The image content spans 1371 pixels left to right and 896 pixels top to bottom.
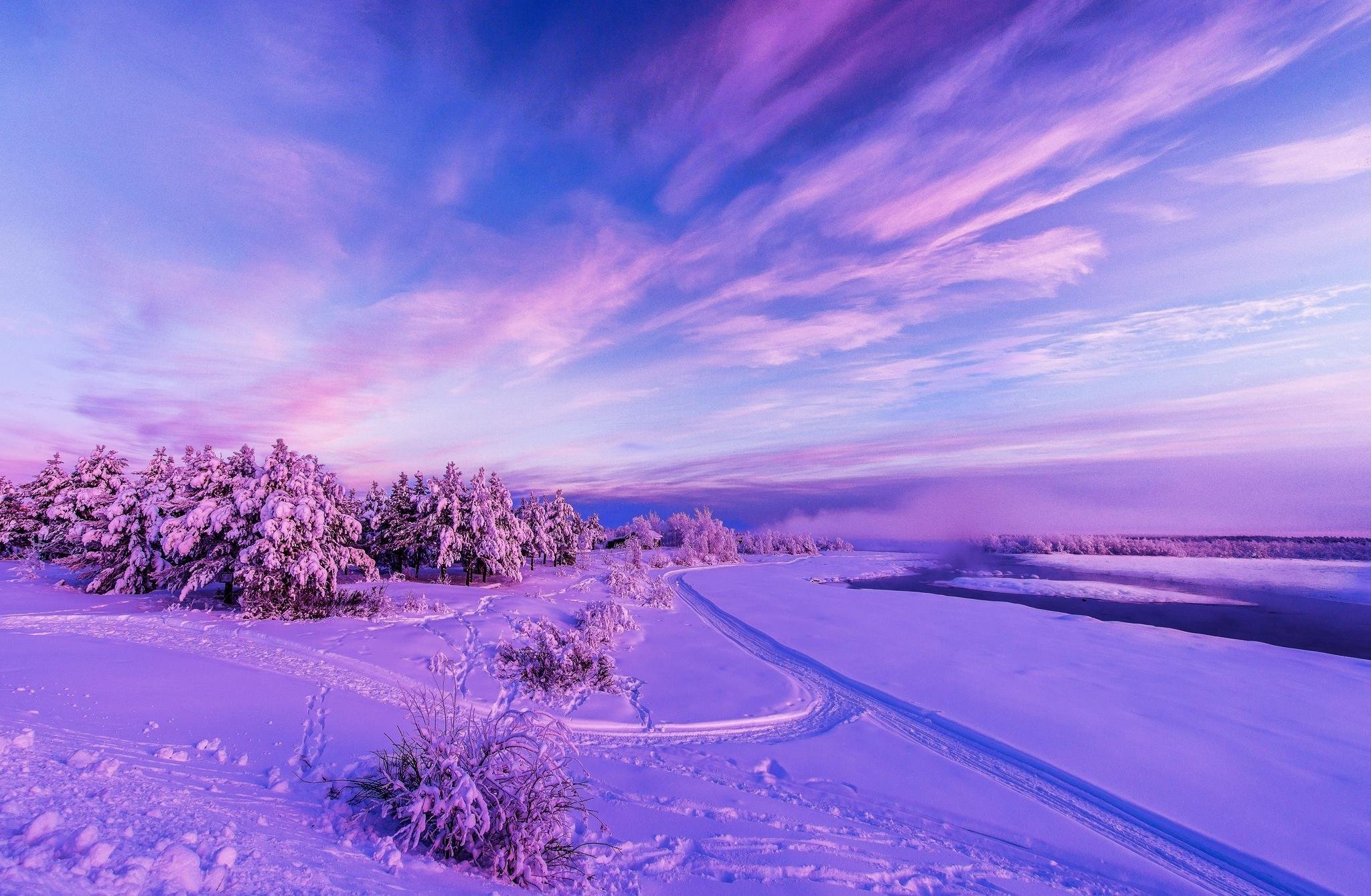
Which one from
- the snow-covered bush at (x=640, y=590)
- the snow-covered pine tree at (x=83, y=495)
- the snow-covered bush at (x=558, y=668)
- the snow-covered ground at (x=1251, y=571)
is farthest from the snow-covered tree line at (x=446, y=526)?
the snow-covered ground at (x=1251, y=571)

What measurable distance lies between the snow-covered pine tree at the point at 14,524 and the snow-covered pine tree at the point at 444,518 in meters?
27.5

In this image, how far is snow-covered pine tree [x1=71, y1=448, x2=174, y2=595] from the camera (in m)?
19.6

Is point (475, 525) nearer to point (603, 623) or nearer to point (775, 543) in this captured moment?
point (603, 623)

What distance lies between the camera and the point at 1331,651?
509 inches

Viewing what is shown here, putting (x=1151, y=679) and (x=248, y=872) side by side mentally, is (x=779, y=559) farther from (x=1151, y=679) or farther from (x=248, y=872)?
(x=248, y=872)

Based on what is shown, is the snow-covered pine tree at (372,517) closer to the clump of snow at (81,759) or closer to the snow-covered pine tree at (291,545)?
the snow-covered pine tree at (291,545)

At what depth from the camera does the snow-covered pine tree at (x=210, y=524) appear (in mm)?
16875

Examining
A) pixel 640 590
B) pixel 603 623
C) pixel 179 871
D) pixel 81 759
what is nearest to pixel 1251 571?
pixel 640 590

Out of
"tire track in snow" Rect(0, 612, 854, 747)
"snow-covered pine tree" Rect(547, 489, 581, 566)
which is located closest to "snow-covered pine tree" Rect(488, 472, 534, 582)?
"snow-covered pine tree" Rect(547, 489, 581, 566)

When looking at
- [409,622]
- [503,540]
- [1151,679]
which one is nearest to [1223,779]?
[1151,679]

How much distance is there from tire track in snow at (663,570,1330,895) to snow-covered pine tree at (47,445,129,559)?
33.8 meters

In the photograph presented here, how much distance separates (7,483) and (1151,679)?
5838 cm

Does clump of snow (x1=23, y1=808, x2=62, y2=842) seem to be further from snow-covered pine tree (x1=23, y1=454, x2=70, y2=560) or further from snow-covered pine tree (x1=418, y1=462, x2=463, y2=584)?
snow-covered pine tree (x1=23, y1=454, x2=70, y2=560)

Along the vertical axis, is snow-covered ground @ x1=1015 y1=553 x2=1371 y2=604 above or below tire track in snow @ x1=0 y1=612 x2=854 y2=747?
below
